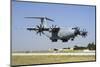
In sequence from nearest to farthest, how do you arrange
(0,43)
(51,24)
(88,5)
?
(0,43) → (51,24) → (88,5)

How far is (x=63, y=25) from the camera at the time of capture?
2867mm

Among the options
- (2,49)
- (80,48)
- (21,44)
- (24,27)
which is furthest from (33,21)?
(80,48)

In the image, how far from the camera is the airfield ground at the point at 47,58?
2.66m

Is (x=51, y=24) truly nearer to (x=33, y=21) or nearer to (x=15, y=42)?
(x=33, y=21)

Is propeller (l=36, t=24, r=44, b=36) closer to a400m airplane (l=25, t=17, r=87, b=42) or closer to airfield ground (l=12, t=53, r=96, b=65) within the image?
a400m airplane (l=25, t=17, r=87, b=42)

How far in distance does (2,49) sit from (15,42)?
0.54ft

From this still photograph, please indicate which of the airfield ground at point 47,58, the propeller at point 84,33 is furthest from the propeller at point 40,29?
the propeller at point 84,33

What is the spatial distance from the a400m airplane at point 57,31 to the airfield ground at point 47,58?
193 millimetres

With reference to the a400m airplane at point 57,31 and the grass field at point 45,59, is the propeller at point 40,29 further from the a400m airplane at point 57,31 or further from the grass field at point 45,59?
the grass field at point 45,59

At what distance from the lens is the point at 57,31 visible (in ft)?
9.32

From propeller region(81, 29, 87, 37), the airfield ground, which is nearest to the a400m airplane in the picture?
propeller region(81, 29, 87, 37)

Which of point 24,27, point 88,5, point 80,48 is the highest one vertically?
point 88,5

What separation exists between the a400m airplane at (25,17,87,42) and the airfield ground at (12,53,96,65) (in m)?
0.19

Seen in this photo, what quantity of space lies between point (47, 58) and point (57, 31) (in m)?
0.34
